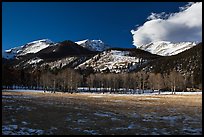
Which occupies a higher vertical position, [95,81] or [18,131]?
[95,81]

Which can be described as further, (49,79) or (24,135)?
(49,79)

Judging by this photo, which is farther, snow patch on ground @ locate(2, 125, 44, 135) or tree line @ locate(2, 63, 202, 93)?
tree line @ locate(2, 63, 202, 93)

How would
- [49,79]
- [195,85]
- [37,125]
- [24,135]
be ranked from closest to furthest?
[24,135] < [37,125] < [49,79] < [195,85]

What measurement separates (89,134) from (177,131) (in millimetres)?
6220

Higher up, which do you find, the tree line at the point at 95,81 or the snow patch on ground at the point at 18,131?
the tree line at the point at 95,81

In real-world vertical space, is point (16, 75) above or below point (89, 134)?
above

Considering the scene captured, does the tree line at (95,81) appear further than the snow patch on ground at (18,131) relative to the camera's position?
Yes

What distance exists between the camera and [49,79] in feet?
433

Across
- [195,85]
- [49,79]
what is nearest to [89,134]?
[49,79]

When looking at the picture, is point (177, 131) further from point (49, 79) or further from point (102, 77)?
point (102, 77)

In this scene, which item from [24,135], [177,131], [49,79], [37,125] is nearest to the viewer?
[24,135]

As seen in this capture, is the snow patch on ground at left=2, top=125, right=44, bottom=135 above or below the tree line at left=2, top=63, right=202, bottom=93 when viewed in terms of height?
below

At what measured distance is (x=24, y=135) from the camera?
17.0 m

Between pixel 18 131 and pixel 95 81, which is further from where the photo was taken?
pixel 95 81
